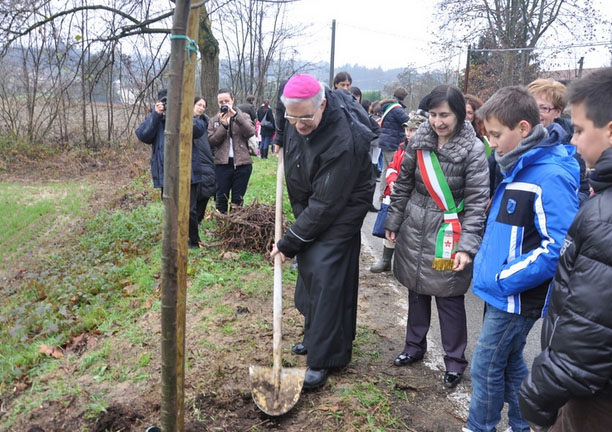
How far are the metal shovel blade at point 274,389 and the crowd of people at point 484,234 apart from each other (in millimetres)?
142

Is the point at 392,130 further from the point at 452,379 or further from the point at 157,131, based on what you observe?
the point at 452,379

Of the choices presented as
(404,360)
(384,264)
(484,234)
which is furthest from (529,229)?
(384,264)

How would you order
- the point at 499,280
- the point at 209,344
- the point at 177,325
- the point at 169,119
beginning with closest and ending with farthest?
the point at 169,119, the point at 177,325, the point at 499,280, the point at 209,344

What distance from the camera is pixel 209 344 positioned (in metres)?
3.81

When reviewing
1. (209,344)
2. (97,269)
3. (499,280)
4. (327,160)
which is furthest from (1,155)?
(499,280)

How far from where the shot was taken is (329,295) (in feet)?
10.1

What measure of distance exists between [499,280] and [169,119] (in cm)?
169

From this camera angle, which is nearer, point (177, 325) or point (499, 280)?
point (177, 325)

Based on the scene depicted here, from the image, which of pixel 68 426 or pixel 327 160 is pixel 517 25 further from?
pixel 68 426

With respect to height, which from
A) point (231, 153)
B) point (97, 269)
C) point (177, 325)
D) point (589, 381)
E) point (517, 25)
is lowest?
point (97, 269)

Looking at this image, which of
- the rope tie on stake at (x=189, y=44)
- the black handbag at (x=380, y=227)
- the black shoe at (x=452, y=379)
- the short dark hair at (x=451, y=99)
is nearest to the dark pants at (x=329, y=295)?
the black shoe at (x=452, y=379)

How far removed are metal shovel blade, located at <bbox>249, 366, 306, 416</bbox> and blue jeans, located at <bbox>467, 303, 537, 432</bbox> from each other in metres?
1.03

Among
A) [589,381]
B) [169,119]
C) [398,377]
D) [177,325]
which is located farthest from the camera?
[398,377]

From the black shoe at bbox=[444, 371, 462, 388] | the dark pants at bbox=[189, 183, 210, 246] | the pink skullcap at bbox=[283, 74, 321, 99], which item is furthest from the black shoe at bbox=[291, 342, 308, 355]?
the dark pants at bbox=[189, 183, 210, 246]
